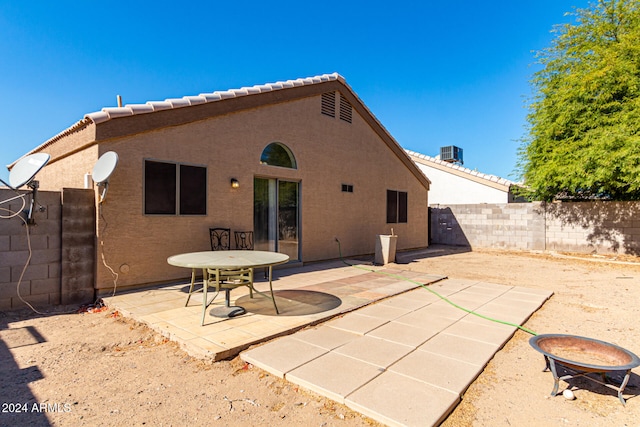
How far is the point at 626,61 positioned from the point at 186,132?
41.9 ft

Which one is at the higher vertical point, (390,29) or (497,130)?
(390,29)

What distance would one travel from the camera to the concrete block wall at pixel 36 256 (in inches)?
177

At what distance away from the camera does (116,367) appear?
10.00 ft

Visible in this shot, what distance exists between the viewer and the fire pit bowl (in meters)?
2.57

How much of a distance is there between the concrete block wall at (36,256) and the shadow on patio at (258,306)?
771 millimetres

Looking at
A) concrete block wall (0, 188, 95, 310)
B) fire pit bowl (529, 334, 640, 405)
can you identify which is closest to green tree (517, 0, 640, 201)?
fire pit bowl (529, 334, 640, 405)

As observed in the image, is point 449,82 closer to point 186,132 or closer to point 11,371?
point 186,132

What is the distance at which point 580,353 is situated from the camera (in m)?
3.05

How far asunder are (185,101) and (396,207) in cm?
821

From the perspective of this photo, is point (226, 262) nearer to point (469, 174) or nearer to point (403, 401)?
point (403, 401)

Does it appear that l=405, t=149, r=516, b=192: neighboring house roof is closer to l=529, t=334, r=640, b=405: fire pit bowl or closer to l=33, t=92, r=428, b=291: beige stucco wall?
l=33, t=92, r=428, b=291: beige stucco wall

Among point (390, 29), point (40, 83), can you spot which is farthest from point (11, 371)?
point (390, 29)

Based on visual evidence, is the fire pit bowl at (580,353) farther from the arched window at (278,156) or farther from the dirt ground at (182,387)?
the arched window at (278,156)

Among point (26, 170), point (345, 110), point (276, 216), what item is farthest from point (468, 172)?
point (26, 170)
